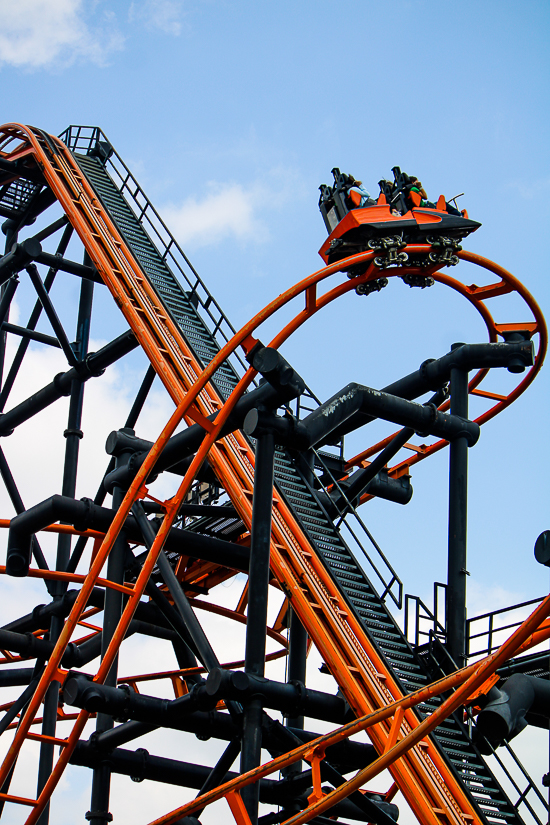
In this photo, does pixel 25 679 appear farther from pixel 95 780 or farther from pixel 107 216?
pixel 107 216

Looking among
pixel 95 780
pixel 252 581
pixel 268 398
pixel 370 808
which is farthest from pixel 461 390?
pixel 95 780

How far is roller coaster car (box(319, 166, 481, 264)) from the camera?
46.6 ft

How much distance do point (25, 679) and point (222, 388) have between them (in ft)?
18.6

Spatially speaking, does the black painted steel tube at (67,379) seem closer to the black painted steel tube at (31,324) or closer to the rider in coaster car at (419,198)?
the black painted steel tube at (31,324)

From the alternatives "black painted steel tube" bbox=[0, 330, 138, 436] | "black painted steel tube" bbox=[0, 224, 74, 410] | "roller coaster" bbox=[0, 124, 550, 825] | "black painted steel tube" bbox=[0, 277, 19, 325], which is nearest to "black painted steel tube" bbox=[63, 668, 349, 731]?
"roller coaster" bbox=[0, 124, 550, 825]

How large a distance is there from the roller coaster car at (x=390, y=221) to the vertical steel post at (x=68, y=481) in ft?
24.7

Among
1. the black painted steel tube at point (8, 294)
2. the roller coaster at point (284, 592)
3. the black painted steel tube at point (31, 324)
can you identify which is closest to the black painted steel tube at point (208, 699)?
the roller coaster at point (284, 592)

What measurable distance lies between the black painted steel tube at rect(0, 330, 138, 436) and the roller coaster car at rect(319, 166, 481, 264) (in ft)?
20.6

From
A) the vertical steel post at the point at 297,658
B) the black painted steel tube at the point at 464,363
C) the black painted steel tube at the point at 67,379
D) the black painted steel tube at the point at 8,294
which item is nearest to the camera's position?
the vertical steel post at the point at 297,658

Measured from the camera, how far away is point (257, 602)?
13383 millimetres

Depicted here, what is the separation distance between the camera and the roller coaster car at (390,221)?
14203mm

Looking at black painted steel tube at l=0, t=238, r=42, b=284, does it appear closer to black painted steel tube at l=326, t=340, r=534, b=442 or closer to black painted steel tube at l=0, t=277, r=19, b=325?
black painted steel tube at l=0, t=277, r=19, b=325

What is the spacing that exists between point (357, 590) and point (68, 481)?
7.09 meters

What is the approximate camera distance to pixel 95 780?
49.9ft
